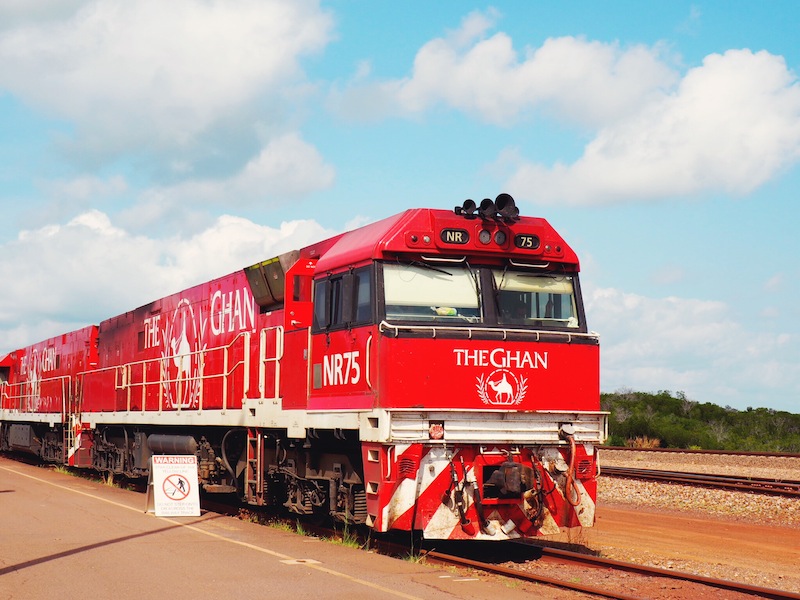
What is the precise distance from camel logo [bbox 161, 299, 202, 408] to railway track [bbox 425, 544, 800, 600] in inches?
288

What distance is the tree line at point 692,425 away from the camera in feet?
128

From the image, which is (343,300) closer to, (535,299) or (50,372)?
(535,299)

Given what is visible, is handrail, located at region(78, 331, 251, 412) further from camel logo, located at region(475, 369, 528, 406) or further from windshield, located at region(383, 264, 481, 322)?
camel logo, located at region(475, 369, 528, 406)

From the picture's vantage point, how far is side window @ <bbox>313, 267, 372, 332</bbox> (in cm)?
1089

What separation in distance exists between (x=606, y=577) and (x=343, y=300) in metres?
4.24

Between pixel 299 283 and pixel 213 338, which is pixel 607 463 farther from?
pixel 299 283

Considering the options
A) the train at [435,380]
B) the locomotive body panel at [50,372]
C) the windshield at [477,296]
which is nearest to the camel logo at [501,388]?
the train at [435,380]

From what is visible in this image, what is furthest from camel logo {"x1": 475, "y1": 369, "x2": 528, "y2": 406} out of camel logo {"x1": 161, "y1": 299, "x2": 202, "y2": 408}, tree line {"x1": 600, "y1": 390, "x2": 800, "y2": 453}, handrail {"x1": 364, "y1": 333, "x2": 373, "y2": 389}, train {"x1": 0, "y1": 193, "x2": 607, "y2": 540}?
tree line {"x1": 600, "y1": 390, "x2": 800, "y2": 453}

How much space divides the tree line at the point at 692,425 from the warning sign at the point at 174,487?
86.4ft

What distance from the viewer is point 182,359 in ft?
58.3

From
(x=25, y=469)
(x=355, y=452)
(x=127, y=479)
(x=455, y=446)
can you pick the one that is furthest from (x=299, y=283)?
(x=25, y=469)

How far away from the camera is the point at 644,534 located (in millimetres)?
14656

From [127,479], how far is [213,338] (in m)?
8.40

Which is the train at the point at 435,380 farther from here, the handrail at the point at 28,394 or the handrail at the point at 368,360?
the handrail at the point at 28,394
